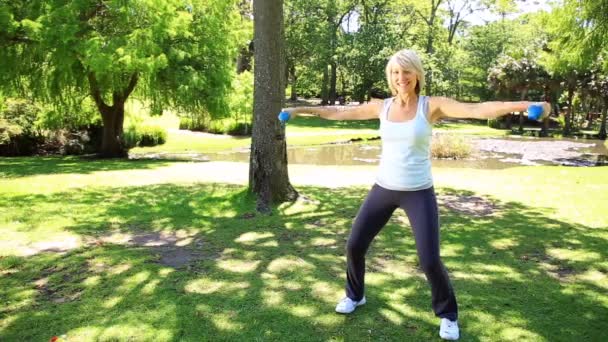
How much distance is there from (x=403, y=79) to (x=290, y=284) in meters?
2.35


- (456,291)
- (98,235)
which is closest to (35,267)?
(98,235)

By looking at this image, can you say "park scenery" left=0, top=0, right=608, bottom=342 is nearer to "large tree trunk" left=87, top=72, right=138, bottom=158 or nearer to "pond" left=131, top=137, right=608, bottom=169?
"large tree trunk" left=87, top=72, right=138, bottom=158

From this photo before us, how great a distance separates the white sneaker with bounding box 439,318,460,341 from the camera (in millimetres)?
3775

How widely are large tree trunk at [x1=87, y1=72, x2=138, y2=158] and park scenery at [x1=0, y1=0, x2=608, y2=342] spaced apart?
0.07 meters

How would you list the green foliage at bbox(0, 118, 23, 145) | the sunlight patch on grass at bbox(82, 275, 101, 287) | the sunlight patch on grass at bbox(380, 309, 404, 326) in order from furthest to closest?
the green foliage at bbox(0, 118, 23, 145) → the sunlight patch on grass at bbox(82, 275, 101, 287) → the sunlight patch on grass at bbox(380, 309, 404, 326)

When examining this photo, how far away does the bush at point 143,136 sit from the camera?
24.5 metres

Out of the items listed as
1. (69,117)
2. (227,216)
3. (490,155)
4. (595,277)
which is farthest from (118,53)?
(490,155)

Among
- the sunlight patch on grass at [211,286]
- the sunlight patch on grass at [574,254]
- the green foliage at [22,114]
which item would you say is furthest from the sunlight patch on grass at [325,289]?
the green foliage at [22,114]

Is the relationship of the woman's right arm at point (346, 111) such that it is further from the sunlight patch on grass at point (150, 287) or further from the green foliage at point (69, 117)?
the green foliage at point (69, 117)

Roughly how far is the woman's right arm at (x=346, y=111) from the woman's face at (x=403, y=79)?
1.00 feet

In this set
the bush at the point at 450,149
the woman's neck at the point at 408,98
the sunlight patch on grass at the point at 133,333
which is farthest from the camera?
the bush at the point at 450,149

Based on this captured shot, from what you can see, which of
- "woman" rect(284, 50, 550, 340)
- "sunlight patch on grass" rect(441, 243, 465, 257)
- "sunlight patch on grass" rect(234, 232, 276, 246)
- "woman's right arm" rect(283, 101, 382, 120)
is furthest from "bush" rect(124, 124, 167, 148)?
"woman" rect(284, 50, 550, 340)

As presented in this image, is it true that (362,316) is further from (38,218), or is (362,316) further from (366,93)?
(366,93)

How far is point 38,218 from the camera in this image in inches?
305
